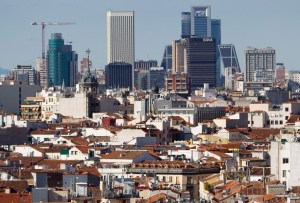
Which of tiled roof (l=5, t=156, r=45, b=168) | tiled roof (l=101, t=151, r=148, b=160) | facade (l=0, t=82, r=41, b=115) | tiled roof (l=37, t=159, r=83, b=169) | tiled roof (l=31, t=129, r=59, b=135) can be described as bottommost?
facade (l=0, t=82, r=41, b=115)

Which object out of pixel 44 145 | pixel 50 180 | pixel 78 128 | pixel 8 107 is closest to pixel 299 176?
pixel 50 180

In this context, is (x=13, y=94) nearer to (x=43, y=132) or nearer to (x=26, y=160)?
(x=43, y=132)

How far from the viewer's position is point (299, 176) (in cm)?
6450

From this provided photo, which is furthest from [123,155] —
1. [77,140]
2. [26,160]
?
[77,140]

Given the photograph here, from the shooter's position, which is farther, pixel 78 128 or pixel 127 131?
pixel 78 128

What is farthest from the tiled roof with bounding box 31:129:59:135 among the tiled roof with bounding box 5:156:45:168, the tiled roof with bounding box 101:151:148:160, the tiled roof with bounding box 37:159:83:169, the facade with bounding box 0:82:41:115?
the facade with bounding box 0:82:41:115

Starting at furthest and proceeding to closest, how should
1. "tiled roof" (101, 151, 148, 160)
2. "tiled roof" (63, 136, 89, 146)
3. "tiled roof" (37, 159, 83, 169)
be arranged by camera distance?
"tiled roof" (63, 136, 89, 146) → "tiled roof" (101, 151, 148, 160) → "tiled roof" (37, 159, 83, 169)

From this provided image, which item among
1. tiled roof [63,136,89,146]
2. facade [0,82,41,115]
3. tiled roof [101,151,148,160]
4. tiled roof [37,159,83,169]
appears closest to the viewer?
tiled roof [37,159,83,169]

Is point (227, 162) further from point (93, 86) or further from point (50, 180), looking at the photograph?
point (93, 86)

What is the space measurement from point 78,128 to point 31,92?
56.1 m

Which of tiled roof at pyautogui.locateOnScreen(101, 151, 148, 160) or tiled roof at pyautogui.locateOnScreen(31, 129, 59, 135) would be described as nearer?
tiled roof at pyautogui.locateOnScreen(101, 151, 148, 160)

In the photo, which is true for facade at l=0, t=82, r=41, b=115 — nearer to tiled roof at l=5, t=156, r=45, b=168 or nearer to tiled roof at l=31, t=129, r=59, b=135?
tiled roof at l=31, t=129, r=59, b=135

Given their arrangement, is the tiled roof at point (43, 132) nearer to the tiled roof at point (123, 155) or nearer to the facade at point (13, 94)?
the tiled roof at point (123, 155)

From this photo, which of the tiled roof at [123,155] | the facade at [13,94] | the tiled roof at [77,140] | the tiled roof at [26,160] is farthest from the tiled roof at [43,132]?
the facade at [13,94]
